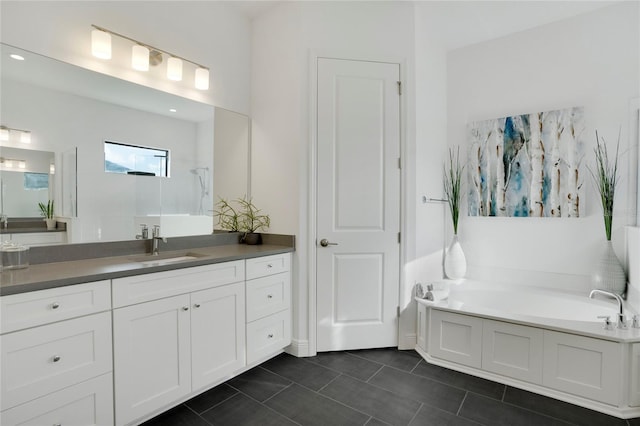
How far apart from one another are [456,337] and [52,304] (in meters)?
2.42

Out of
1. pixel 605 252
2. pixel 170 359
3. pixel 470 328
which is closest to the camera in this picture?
pixel 170 359

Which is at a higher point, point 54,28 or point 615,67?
point 615,67

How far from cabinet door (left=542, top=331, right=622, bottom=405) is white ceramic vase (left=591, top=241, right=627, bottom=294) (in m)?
0.90

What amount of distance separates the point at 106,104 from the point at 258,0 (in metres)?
1.51

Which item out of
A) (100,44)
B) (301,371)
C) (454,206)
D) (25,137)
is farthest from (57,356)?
(454,206)

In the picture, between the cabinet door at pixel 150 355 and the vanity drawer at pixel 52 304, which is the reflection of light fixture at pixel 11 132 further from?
the cabinet door at pixel 150 355

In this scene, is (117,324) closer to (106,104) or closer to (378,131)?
(106,104)

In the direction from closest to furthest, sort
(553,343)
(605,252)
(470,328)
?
1. (553,343)
2. (470,328)
3. (605,252)

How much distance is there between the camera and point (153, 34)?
226cm

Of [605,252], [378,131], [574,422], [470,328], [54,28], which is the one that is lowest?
[574,422]

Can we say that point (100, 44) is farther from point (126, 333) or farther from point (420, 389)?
point (420, 389)

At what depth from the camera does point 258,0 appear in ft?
8.83

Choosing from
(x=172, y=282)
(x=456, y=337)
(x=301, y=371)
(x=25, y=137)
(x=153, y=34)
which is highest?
(x=153, y=34)

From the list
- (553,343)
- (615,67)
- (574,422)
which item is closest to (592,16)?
(615,67)
